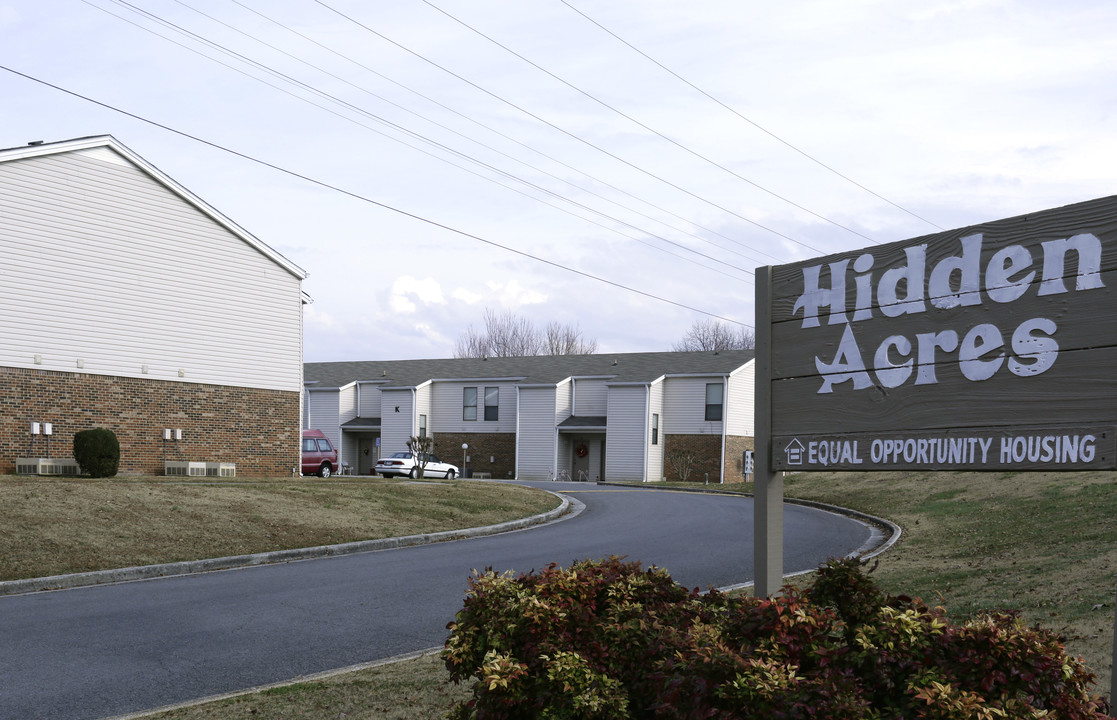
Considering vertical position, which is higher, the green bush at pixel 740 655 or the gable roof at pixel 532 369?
the gable roof at pixel 532 369

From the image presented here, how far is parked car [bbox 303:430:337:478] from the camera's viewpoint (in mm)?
40406

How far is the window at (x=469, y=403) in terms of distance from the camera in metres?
57.1

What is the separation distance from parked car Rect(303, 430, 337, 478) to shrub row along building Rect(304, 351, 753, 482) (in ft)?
48.6

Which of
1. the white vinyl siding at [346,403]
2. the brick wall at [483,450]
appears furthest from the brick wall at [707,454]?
the white vinyl siding at [346,403]

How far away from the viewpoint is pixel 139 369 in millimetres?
28953

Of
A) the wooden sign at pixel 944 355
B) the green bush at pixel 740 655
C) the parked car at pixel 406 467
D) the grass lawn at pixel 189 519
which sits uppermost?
the wooden sign at pixel 944 355

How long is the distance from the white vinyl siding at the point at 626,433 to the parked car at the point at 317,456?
52.5 feet

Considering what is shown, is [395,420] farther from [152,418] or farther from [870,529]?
[870,529]

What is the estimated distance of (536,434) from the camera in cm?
5419

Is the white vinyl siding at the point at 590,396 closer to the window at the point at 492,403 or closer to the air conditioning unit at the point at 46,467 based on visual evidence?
the window at the point at 492,403

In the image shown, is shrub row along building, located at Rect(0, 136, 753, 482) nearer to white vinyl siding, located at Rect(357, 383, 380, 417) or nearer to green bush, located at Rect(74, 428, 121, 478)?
green bush, located at Rect(74, 428, 121, 478)

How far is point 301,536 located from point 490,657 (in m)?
13.6

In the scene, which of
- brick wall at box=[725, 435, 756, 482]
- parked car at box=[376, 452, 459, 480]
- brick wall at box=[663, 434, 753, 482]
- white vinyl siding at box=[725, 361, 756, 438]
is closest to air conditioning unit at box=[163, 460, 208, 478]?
parked car at box=[376, 452, 459, 480]

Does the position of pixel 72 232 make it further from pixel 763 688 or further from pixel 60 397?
pixel 763 688
